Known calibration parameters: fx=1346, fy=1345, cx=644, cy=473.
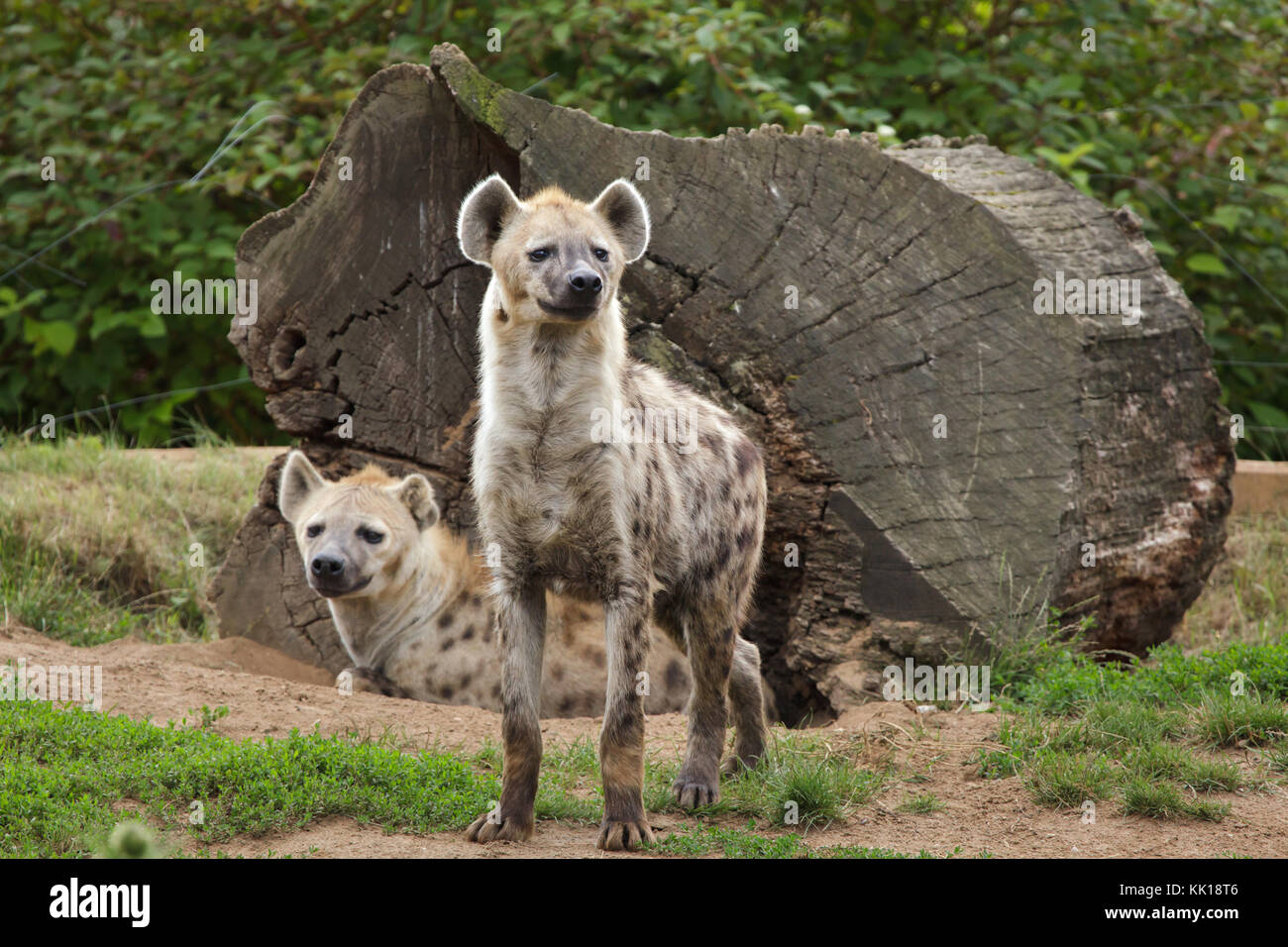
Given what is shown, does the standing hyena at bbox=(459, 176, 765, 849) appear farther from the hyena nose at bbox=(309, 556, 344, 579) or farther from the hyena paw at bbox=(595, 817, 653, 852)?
the hyena nose at bbox=(309, 556, 344, 579)

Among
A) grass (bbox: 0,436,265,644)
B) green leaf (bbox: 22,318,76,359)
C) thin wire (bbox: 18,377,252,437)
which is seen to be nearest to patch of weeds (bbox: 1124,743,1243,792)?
grass (bbox: 0,436,265,644)

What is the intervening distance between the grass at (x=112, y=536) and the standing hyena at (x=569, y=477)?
3.20 metres

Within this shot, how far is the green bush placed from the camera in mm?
8164

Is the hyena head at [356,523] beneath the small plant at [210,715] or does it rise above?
above

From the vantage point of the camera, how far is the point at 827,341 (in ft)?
18.3

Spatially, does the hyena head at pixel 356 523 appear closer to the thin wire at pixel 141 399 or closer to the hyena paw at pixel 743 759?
the hyena paw at pixel 743 759

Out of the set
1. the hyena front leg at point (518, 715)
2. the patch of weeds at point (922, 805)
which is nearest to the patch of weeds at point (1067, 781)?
the patch of weeds at point (922, 805)

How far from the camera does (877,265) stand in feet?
18.6

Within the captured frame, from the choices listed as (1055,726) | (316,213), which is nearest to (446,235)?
(316,213)

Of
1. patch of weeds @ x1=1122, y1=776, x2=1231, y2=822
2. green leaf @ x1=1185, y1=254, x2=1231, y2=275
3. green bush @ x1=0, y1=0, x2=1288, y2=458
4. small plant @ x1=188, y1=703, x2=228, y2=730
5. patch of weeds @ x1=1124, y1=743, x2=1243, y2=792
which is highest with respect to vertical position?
green bush @ x1=0, y1=0, x2=1288, y2=458

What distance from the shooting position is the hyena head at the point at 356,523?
5.59 meters

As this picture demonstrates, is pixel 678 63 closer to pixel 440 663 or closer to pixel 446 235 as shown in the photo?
pixel 446 235

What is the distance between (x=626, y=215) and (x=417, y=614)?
2389 millimetres

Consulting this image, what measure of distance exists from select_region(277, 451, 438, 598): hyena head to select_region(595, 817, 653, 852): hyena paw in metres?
2.16
